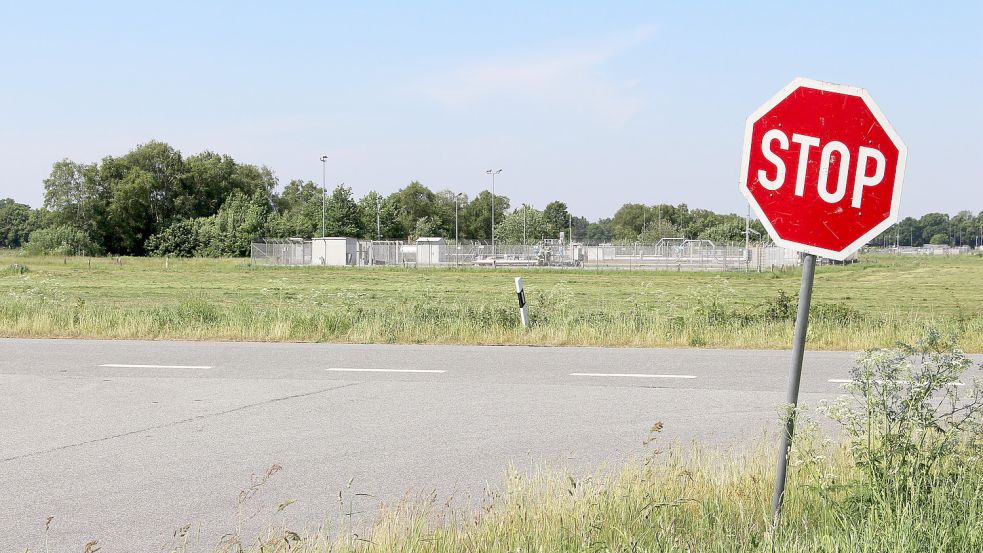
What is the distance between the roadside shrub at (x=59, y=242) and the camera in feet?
289

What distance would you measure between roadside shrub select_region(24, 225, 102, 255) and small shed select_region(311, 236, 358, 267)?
102 feet

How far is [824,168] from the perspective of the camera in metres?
3.76

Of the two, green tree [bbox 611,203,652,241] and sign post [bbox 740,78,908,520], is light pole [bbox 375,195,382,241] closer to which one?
green tree [bbox 611,203,652,241]

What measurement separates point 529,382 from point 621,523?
19.9 feet

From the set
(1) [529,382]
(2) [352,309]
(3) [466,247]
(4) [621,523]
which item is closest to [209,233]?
(3) [466,247]

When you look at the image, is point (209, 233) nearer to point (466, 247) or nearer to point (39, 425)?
point (466, 247)

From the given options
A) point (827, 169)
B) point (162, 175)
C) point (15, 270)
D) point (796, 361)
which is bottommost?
point (15, 270)

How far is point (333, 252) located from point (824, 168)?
70.4 meters

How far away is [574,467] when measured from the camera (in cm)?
624

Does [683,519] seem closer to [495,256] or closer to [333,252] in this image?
[495,256]

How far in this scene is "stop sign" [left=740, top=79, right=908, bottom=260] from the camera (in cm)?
373

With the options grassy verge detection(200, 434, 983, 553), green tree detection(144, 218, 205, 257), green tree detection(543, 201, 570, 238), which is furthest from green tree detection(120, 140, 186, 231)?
grassy verge detection(200, 434, 983, 553)

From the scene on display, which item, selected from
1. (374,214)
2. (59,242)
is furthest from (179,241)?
(374,214)

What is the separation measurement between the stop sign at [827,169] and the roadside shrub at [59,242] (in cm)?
9375
